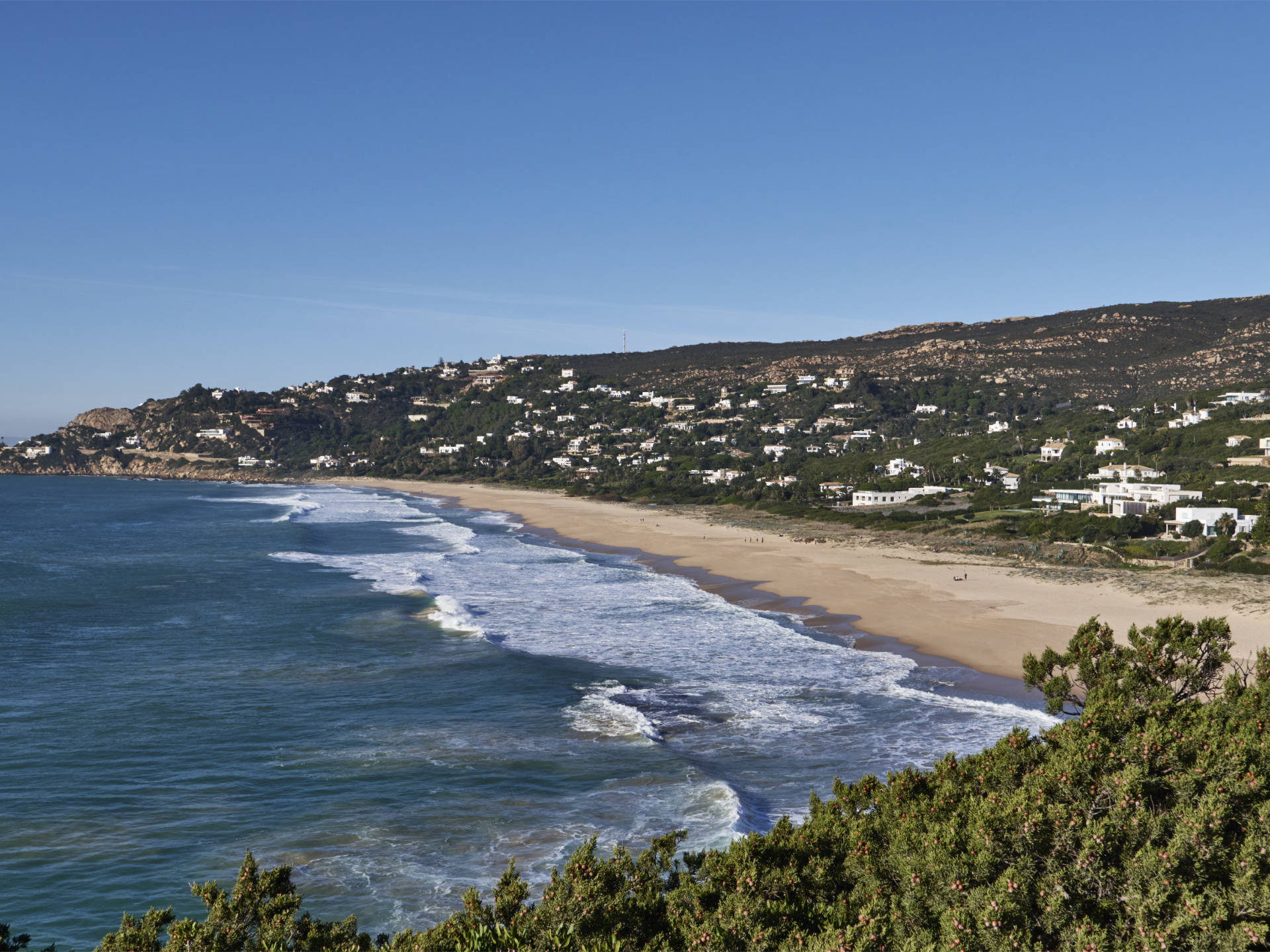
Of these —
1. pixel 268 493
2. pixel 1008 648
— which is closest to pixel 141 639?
pixel 1008 648

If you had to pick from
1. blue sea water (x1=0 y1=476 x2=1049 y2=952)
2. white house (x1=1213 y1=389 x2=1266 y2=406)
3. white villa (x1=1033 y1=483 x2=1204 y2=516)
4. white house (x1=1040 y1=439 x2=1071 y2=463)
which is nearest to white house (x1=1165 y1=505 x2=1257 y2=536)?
white villa (x1=1033 y1=483 x2=1204 y2=516)

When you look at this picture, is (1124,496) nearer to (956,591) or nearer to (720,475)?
(956,591)

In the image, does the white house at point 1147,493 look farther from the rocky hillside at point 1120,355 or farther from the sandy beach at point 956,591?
the rocky hillside at point 1120,355

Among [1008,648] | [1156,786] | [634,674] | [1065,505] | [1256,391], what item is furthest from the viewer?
[1256,391]

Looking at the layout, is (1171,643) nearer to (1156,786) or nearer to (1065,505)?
(1156,786)

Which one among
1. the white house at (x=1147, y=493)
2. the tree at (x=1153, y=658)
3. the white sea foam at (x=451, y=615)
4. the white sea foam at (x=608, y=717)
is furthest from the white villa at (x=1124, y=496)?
the tree at (x=1153, y=658)
